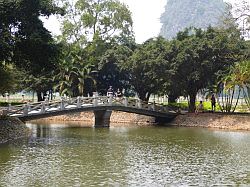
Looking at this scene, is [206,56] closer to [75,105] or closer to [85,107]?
[85,107]

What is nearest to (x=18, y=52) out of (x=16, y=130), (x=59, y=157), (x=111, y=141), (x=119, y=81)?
(x=16, y=130)

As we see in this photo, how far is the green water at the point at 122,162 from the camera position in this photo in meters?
15.4

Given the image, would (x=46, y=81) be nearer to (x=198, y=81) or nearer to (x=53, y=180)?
(x=198, y=81)

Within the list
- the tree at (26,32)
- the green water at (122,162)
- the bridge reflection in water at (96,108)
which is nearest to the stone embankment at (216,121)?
the bridge reflection in water at (96,108)

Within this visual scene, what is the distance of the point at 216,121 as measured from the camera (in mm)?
42844

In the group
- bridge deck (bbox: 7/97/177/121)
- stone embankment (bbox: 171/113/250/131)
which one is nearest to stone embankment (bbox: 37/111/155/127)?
bridge deck (bbox: 7/97/177/121)

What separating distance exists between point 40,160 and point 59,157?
122cm

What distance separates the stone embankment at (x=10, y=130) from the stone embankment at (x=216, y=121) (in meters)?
18.3

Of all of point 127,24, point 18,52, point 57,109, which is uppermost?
point 127,24

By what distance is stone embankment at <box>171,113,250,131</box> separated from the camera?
40.9 metres

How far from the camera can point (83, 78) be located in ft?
178

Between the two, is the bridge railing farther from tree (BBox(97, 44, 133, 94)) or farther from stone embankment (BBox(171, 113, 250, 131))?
tree (BBox(97, 44, 133, 94))

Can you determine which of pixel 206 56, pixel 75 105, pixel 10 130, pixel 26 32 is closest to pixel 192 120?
pixel 206 56

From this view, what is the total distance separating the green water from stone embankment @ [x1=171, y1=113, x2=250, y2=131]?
1263 centimetres
